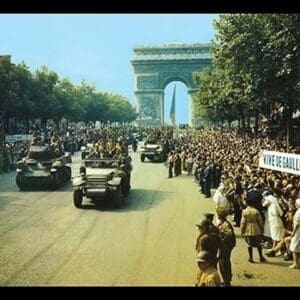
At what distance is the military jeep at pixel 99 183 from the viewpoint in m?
15.0

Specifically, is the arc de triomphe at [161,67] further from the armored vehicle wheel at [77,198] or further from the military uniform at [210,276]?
the military uniform at [210,276]

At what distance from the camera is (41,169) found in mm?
18172

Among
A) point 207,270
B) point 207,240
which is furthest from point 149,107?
point 207,270

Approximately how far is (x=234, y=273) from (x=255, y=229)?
941 mm

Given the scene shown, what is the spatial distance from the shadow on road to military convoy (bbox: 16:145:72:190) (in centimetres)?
241

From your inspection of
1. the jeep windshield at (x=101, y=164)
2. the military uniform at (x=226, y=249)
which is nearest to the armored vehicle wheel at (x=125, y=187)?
the jeep windshield at (x=101, y=164)

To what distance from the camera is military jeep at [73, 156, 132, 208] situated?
15.0 metres

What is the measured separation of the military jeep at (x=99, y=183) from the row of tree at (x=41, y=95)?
1757 mm

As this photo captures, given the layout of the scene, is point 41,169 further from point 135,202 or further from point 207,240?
point 207,240

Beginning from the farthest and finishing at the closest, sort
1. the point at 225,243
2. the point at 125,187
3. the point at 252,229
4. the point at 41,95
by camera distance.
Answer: the point at 41,95
the point at 125,187
the point at 252,229
the point at 225,243

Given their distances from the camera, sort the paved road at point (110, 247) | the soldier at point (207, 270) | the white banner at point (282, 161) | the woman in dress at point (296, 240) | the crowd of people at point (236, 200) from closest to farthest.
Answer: the soldier at point (207, 270), the crowd of people at point (236, 200), the paved road at point (110, 247), the woman in dress at point (296, 240), the white banner at point (282, 161)

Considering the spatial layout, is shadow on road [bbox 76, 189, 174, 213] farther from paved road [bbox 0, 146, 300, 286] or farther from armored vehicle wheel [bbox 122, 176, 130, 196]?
armored vehicle wheel [bbox 122, 176, 130, 196]

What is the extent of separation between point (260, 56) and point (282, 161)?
513cm
